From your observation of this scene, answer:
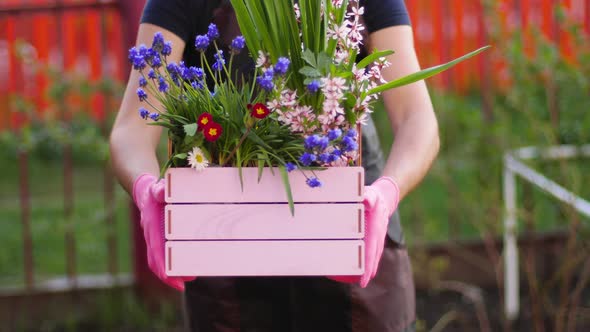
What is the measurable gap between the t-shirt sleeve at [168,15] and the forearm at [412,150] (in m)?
0.46

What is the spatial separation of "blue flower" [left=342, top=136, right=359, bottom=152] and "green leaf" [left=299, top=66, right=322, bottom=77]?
103 millimetres

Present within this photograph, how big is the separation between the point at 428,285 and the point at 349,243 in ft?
8.23

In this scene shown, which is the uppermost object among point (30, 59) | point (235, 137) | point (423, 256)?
point (30, 59)

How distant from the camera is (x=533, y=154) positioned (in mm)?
3092

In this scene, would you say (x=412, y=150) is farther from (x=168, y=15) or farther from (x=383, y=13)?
(x=168, y=15)

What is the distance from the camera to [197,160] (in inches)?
44.6

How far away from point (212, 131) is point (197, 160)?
6cm

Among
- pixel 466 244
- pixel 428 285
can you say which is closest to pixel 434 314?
pixel 428 285

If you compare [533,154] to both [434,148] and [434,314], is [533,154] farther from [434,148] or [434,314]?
[434,148]

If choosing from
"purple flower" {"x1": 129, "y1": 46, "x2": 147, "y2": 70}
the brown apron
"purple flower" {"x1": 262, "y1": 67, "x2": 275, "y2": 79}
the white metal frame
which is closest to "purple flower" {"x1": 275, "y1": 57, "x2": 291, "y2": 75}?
"purple flower" {"x1": 262, "y1": 67, "x2": 275, "y2": 79}

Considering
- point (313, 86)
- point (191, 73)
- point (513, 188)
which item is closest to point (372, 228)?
point (313, 86)

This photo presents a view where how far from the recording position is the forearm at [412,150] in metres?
1.38

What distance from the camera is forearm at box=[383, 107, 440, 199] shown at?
4.53 feet

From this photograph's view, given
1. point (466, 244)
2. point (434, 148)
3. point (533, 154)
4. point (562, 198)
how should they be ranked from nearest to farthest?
1. point (434, 148)
2. point (562, 198)
3. point (533, 154)
4. point (466, 244)
